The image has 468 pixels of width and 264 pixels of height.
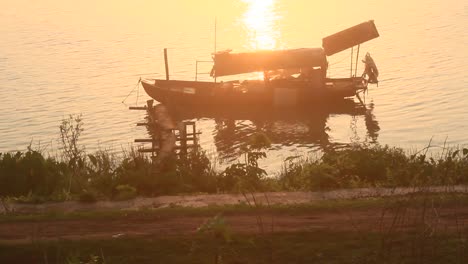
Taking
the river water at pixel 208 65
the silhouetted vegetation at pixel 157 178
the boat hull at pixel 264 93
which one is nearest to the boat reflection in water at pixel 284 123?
the river water at pixel 208 65

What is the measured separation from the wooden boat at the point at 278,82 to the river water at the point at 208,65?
1.05 m

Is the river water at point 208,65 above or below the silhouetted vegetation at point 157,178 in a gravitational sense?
above

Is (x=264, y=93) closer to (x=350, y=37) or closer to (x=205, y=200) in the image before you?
(x=350, y=37)

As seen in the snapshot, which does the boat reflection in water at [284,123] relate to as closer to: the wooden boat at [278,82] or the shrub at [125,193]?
the wooden boat at [278,82]

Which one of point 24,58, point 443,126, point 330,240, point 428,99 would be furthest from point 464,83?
point 330,240

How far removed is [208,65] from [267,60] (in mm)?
16287

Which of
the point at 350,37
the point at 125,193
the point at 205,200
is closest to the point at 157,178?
the point at 125,193

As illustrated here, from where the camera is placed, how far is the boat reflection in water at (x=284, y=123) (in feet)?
127

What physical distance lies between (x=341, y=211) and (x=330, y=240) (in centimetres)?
220

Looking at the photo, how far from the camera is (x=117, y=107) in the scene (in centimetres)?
4612

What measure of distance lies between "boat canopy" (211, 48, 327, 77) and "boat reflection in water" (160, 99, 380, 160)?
298 cm

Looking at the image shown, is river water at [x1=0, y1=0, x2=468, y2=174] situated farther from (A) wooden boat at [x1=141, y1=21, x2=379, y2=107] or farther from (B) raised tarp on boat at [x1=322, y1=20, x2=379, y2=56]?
(B) raised tarp on boat at [x1=322, y1=20, x2=379, y2=56]

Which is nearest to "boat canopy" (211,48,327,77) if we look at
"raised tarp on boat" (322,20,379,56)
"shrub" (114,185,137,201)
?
"raised tarp on boat" (322,20,379,56)

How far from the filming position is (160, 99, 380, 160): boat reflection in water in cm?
3862
